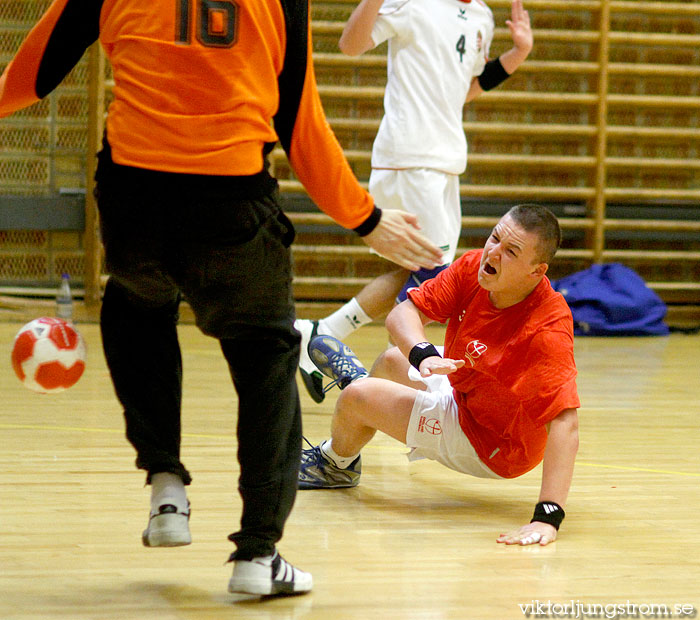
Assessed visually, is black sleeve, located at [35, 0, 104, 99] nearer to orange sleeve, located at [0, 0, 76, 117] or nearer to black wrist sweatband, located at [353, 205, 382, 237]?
orange sleeve, located at [0, 0, 76, 117]

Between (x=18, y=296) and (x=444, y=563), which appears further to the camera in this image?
(x=18, y=296)

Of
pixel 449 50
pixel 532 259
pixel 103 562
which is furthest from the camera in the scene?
pixel 449 50

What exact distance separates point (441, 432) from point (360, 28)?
202 centimetres

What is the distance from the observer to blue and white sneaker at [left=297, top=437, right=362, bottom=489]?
280 centimetres

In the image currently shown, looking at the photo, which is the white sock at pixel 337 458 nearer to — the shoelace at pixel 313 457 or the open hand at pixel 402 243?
the shoelace at pixel 313 457

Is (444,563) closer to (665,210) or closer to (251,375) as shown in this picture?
(251,375)

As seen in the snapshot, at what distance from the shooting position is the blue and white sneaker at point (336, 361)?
3256 mm

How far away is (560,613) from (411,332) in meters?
0.89

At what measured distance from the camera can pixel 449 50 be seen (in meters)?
4.37

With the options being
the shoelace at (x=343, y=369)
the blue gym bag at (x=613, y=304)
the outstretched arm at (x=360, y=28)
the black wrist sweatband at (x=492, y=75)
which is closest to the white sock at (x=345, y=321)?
the shoelace at (x=343, y=369)

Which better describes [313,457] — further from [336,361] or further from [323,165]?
[323,165]

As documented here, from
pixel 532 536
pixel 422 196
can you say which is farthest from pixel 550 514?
pixel 422 196

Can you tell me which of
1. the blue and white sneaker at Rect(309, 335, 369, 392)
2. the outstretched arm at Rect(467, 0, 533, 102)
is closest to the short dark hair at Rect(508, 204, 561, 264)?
the blue and white sneaker at Rect(309, 335, 369, 392)

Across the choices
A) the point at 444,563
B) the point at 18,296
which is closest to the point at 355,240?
the point at 18,296
